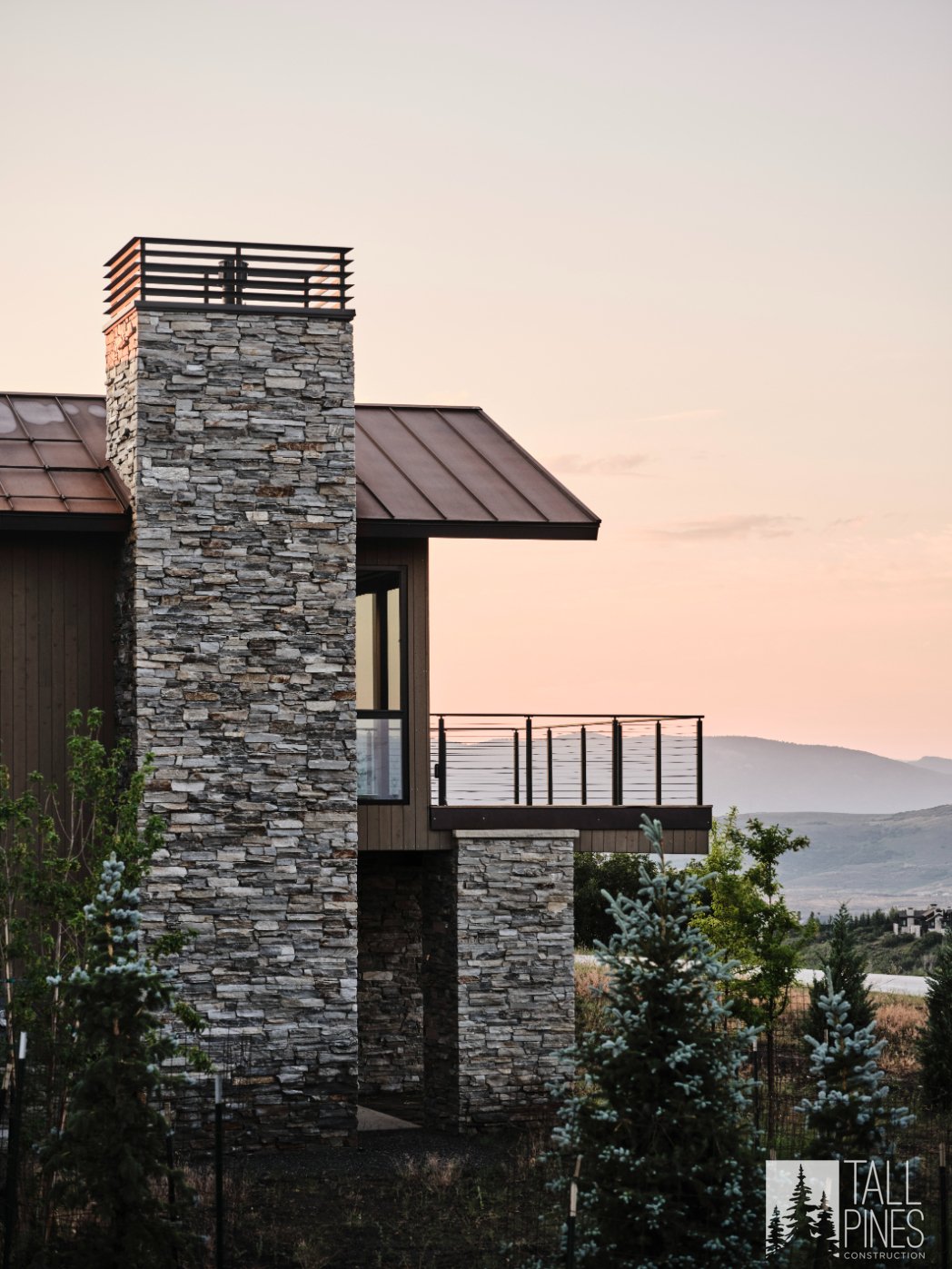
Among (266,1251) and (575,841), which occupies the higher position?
(575,841)

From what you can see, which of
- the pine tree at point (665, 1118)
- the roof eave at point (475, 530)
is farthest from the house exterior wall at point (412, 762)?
the pine tree at point (665, 1118)

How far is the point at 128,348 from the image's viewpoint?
61.7ft

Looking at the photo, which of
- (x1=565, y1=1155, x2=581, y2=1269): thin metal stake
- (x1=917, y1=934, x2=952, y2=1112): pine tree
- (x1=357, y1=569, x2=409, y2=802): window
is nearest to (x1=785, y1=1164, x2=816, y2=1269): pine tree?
(x1=565, y1=1155, x2=581, y2=1269): thin metal stake

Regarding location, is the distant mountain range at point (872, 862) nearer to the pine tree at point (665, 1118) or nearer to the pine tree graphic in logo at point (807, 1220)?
the pine tree graphic in logo at point (807, 1220)

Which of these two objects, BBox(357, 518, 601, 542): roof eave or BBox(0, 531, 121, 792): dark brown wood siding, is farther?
BBox(357, 518, 601, 542): roof eave

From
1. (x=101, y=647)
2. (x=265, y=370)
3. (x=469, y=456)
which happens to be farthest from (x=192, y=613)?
(x=469, y=456)

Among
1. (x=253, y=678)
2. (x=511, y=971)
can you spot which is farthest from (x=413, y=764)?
(x=511, y=971)

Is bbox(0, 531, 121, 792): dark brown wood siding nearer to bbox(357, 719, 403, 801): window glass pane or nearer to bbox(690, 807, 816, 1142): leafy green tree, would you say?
bbox(357, 719, 403, 801): window glass pane

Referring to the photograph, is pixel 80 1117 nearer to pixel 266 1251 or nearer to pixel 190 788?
pixel 266 1251

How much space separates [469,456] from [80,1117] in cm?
1174

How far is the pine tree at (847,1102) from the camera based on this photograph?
Answer: 11227 millimetres

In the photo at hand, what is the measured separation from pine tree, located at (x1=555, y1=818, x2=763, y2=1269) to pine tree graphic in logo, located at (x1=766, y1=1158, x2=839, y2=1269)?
148 millimetres

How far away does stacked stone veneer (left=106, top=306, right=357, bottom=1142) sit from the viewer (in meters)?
18.0

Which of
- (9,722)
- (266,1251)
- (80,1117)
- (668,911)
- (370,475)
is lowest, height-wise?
(266,1251)
